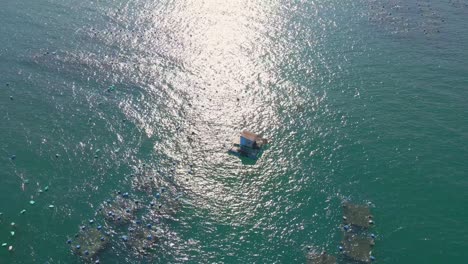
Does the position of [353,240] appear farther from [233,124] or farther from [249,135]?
[233,124]

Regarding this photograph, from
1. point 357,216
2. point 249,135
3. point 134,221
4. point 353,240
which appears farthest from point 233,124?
point 353,240

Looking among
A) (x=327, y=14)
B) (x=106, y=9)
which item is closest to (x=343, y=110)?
(x=327, y=14)

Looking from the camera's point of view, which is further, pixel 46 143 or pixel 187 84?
pixel 187 84

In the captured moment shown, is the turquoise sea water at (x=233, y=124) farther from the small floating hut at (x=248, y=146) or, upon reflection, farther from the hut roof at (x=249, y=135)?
the hut roof at (x=249, y=135)

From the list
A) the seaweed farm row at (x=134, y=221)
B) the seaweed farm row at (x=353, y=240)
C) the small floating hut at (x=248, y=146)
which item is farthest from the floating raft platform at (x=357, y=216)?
the seaweed farm row at (x=134, y=221)

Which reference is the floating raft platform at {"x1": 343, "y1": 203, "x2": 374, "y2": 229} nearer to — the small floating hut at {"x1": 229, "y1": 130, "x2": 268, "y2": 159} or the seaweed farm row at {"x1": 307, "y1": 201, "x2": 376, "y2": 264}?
the seaweed farm row at {"x1": 307, "y1": 201, "x2": 376, "y2": 264}

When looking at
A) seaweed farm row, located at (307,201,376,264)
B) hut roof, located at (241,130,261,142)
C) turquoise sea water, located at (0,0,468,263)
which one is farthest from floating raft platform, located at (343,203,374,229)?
hut roof, located at (241,130,261,142)

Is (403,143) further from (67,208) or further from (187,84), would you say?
(67,208)
